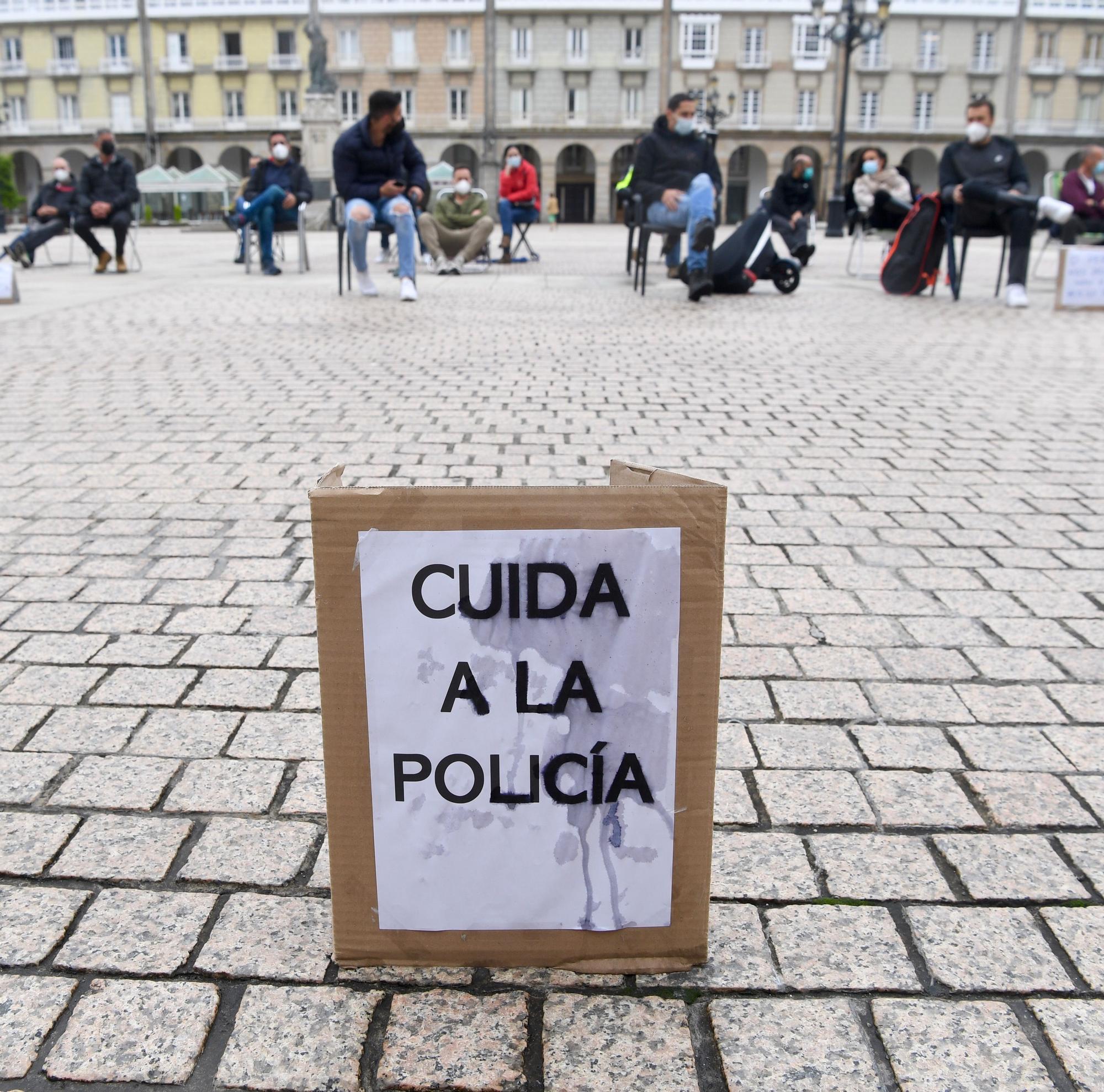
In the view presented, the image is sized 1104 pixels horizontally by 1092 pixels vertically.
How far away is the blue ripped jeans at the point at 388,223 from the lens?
11.3 m

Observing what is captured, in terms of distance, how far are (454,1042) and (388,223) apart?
1093 centimetres

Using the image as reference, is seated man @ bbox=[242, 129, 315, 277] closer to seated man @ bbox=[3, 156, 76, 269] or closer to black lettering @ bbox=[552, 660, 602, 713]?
seated man @ bbox=[3, 156, 76, 269]

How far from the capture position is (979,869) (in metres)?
2.14

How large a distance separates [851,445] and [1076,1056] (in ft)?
13.6

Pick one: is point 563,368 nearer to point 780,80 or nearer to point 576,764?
point 576,764

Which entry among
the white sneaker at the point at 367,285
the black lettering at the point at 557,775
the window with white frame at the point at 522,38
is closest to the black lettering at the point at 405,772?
the black lettering at the point at 557,775

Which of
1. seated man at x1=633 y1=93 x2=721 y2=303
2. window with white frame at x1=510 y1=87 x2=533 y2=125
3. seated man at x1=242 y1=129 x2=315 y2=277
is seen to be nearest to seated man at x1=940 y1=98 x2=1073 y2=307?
seated man at x1=633 y1=93 x2=721 y2=303

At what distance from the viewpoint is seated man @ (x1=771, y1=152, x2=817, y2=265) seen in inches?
587

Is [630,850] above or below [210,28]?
below

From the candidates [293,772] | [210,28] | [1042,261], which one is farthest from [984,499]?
[210,28]

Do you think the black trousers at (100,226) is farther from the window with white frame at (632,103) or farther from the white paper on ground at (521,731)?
the window with white frame at (632,103)

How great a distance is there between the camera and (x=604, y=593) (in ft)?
5.53

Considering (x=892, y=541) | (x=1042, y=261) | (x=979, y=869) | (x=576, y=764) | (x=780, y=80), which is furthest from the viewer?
(x=780, y=80)

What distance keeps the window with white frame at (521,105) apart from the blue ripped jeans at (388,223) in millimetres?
48167
